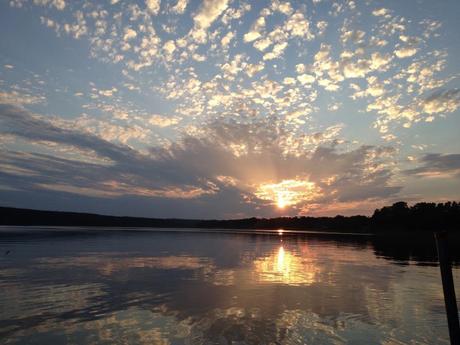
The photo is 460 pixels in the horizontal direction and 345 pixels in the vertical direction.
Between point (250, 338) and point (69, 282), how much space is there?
1452 cm

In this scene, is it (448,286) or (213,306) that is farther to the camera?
(213,306)

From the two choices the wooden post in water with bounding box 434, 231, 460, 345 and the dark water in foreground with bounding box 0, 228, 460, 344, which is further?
the dark water in foreground with bounding box 0, 228, 460, 344

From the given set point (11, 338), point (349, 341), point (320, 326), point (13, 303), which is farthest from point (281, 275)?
point (11, 338)

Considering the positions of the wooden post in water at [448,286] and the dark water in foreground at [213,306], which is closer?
the wooden post in water at [448,286]

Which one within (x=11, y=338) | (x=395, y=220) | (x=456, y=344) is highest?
(x=395, y=220)

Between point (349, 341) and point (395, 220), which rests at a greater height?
point (395, 220)

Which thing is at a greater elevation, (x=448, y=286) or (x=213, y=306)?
(x=448, y=286)

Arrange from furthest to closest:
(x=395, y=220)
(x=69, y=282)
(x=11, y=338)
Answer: (x=395, y=220) → (x=69, y=282) → (x=11, y=338)

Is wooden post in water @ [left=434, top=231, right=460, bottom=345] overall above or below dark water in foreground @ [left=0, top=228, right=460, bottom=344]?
above

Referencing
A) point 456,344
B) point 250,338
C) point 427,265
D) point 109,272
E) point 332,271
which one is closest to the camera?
point 456,344

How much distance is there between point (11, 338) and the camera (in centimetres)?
1288

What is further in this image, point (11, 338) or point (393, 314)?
point (393, 314)

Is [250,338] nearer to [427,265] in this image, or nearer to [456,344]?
[456,344]

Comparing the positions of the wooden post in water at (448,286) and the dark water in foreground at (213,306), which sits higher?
the wooden post in water at (448,286)
